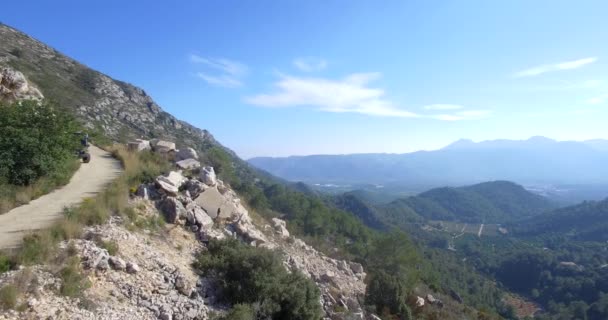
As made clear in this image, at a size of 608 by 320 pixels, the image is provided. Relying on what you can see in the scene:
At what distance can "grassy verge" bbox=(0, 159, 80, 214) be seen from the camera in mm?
9734

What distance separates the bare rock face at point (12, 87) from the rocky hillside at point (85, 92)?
31927mm

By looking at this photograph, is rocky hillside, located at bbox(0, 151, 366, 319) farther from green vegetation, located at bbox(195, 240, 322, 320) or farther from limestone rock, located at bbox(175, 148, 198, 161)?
limestone rock, located at bbox(175, 148, 198, 161)

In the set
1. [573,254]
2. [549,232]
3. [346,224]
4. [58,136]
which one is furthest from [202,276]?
[549,232]

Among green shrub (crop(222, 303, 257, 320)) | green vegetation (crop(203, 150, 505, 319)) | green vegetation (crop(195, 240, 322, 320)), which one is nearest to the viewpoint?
green shrub (crop(222, 303, 257, 320))

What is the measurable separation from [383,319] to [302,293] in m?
5.53

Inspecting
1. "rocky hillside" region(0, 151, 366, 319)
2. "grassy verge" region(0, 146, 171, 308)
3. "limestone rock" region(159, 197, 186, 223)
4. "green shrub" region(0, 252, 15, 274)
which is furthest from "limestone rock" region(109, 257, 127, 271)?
"limestone rock" region(159, 197, 186, 223)

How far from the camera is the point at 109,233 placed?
8.55 meters

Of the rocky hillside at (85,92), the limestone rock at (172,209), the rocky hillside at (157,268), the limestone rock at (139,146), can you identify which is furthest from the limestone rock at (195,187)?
the rocky hillside at (85,92)

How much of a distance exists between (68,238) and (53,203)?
11.4ft

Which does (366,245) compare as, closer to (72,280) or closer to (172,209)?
(172,209)

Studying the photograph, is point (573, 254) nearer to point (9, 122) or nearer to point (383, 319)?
point (383, 319)

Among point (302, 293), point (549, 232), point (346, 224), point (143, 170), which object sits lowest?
point (549, 232)

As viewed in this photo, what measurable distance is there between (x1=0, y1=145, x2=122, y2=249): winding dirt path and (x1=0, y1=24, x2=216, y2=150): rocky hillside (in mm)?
36142

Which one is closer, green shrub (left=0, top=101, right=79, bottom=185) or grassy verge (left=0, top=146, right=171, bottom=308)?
grassy verge (left=0, top=146, right=171, bottom=308)
